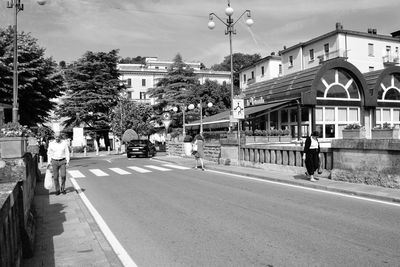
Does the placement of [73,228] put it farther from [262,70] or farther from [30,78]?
[262,70]

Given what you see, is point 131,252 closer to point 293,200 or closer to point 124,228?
point 124,228

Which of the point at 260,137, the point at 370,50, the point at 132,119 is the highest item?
the point at 370,50

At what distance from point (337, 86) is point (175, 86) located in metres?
22.3

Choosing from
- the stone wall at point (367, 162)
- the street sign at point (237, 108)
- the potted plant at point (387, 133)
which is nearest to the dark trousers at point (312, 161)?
the stone wall at point (367, 162)

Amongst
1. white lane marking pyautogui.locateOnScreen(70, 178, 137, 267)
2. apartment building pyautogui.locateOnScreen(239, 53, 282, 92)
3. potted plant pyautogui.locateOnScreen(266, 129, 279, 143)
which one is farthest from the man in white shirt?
apartment building pyautogui.locateOnScreen(239, 53, 282, 92)

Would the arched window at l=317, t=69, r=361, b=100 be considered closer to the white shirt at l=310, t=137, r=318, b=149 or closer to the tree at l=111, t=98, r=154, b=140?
the white shirt at l=310, t=137, r=318, b=149

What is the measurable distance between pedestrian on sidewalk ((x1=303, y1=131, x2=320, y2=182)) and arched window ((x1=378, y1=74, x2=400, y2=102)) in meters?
25.8

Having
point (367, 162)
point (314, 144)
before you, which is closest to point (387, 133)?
point (314, 144)

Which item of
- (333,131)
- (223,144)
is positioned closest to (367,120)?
(333,131)

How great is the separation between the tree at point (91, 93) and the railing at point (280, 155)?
37798mm

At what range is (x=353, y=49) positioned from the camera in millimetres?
52938

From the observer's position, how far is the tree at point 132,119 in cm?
4709

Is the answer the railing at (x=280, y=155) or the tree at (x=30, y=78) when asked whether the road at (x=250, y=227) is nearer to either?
the railing at (x=280, y=155)

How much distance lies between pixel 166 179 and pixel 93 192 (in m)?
3.49
